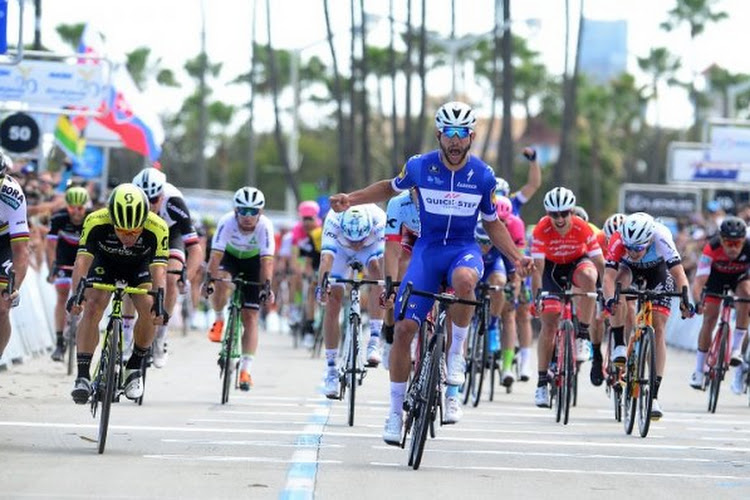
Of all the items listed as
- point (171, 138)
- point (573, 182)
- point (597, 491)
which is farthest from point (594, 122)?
point (597, 491)

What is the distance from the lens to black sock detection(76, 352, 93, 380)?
13.4m

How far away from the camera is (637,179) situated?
389 ft

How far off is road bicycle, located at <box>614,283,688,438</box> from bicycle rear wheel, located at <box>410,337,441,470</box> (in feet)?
11.9

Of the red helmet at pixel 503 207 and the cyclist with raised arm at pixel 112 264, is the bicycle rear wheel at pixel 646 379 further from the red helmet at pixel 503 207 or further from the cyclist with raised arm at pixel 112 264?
the cyclist with raised arm at pixel 112 264

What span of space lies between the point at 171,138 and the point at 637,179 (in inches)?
1157

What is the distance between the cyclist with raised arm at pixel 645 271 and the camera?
16359 mm

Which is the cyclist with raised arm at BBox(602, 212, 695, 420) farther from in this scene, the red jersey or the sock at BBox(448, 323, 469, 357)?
the sock at BBox(448, 323, 469, 357)

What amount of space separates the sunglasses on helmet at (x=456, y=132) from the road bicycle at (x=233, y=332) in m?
5.33

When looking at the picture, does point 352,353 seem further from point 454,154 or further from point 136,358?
point 454,154

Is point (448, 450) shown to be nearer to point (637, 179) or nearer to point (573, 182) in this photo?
point (573, 182)

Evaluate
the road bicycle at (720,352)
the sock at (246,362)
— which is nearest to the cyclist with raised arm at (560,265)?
the road bicycle at (720,352)

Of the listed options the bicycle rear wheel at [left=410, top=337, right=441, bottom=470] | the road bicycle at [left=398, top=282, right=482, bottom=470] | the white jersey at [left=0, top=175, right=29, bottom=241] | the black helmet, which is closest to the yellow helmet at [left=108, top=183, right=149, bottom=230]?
the white jersey at [left=0, top=175, right=29, bottom=241]

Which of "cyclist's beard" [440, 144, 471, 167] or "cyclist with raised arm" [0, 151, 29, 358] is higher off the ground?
"cyclist's beard" [440, 144, 471, 167]

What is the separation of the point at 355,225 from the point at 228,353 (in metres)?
1.79
